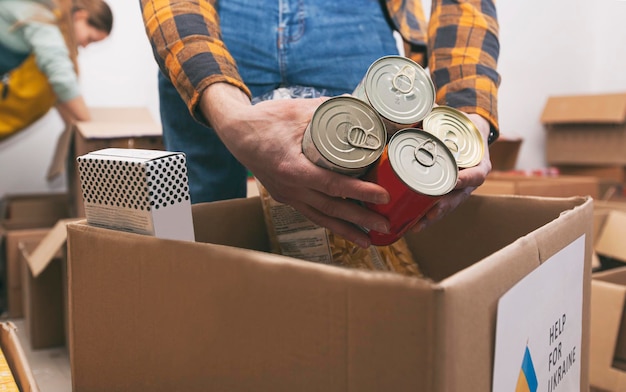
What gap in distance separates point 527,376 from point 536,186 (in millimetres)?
1760

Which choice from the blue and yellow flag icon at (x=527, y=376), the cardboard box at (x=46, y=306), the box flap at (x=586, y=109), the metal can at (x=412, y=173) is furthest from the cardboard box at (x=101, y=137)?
the box flap at (x=586, y=109)

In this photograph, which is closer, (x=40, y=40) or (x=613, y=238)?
(x=613, y=238)

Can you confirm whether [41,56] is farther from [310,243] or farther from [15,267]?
[310,243]

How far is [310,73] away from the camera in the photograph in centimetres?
85

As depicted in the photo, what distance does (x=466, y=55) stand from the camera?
0.86 metres

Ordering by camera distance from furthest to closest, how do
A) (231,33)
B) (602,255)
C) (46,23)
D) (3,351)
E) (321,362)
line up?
(46,23) < (602,255) < (231,33) < (3,351) < (321,362)

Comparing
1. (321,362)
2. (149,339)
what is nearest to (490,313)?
(321,362)

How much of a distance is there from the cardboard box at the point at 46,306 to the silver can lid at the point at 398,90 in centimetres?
153

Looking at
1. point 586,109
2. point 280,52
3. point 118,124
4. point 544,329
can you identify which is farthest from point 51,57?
point 586,109

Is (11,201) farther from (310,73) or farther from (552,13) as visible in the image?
(552,13)

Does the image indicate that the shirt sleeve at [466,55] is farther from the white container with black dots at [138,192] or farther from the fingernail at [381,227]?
the white container with black dots at [138,192]

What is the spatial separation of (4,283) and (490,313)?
2.15 metres

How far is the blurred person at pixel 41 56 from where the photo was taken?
2135mm

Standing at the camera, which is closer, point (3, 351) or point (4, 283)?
point (3, 351)
